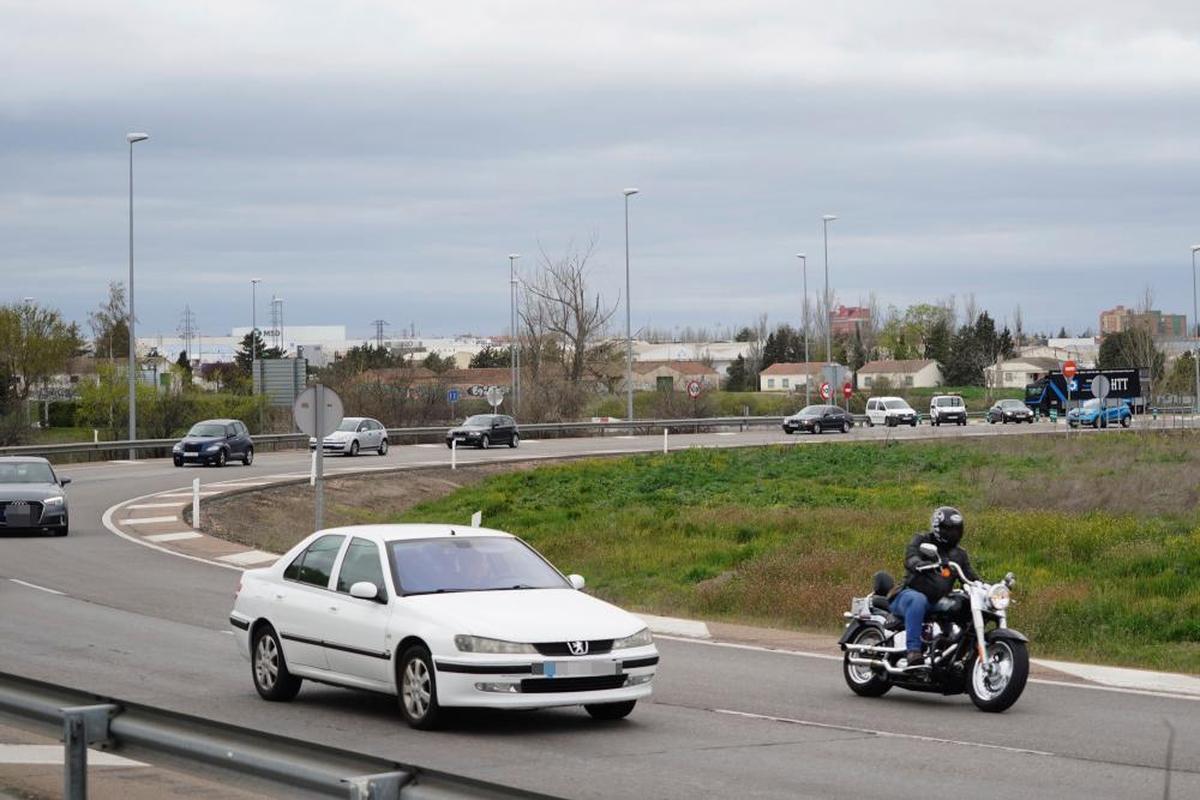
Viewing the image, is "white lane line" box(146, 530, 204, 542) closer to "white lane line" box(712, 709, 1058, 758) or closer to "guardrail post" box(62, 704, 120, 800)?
"white lane line" box(712, 709, 1058, 758)

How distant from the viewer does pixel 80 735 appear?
6.77 meters

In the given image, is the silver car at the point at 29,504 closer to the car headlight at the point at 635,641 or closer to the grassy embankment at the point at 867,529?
the grassy embankment at the point at 867,529

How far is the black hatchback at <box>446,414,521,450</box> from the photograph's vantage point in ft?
230

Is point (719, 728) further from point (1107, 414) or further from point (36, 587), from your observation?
point (1107, 414)

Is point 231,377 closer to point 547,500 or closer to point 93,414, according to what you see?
point 93,414

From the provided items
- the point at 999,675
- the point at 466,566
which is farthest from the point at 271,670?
the point at 999,675

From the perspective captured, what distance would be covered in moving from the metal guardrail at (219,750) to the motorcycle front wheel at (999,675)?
800 centimetres

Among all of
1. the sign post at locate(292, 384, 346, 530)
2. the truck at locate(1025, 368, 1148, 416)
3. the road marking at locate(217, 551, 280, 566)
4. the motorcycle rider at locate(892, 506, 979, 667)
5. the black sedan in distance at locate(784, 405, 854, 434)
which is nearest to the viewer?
the motorcycle rider at locate(892, 506, 979, 667)

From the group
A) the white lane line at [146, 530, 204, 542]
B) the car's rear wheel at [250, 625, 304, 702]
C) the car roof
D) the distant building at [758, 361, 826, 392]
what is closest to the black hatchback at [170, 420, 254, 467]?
the white lane line at [146, 530, 204, 542]

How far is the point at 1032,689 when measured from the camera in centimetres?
1506

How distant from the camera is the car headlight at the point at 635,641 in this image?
471 inches

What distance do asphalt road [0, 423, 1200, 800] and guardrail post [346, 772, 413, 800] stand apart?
4300 mm

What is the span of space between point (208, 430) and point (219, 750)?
171 feet

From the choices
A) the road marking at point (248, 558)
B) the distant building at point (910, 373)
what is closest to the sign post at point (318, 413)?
the road marking at point (248, 558)
